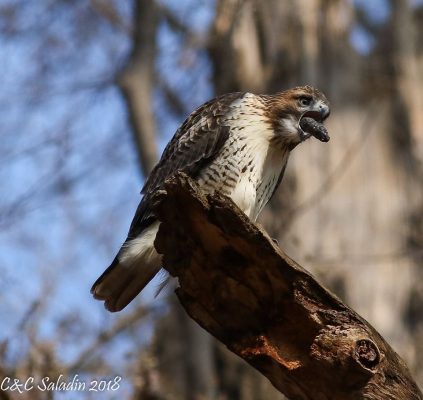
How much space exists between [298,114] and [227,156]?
556mm

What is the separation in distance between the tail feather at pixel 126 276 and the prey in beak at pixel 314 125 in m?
1.02

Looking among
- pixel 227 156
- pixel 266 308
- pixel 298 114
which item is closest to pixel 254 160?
pixel 227 156

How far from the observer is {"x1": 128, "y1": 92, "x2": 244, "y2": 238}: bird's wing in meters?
5.17

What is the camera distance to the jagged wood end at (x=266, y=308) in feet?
12.7

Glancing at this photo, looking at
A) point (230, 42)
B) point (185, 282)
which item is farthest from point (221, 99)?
point (230, 42)

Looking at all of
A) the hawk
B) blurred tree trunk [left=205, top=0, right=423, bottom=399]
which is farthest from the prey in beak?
blurred tree trunk [left=205, top=0, right=423, bottom=399]

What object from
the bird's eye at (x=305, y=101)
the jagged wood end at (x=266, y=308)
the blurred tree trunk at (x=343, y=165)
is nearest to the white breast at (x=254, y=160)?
the bird's eye at (x=305, y=101)

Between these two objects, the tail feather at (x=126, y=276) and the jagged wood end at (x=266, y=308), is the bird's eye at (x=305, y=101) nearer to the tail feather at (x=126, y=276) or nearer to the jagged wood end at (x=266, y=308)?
the tail feather at (x=126, y=276)

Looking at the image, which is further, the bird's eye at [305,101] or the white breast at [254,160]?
the bird's eye at [305,101]

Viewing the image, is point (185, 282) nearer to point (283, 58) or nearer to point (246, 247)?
point (246, 247)

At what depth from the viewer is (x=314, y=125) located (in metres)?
5.33

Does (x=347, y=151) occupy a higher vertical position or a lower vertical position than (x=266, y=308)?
lower

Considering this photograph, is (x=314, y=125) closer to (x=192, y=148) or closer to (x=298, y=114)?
(x=298, y=114)

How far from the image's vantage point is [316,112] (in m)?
5.46
